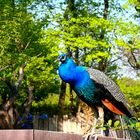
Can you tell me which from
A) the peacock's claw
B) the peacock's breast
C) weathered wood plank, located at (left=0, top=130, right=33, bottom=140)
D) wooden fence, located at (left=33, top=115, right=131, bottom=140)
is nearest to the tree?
wooden fence, located at (left=33, top=115, right=131, bottom=140)

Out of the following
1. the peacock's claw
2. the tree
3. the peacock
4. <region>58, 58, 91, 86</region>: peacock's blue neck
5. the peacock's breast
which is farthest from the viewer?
the tree

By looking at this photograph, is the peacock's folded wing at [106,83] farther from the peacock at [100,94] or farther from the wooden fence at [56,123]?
the wooden fence at [56,123]

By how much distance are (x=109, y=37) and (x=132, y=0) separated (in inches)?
90.1

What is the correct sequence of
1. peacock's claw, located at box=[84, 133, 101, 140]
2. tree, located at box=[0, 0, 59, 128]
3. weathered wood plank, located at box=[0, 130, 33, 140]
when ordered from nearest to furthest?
1. weathered wood plank, located at box=[0, 130, 33, 140]
2. peacock's claw, located at box=[84, 133, 101, 140]
3. tree, located at box=[0, 0, 59, 128]

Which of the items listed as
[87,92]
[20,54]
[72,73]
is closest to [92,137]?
[72,73]

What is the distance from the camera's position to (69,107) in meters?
20.0

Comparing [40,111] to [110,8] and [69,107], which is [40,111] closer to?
[69,107]

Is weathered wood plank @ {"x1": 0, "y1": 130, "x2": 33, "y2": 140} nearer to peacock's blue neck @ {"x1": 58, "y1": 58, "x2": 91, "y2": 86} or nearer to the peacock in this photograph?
peacock's blue neck @ {"x1": 58, "y1": 58, "x2": 91, "y2": 86}

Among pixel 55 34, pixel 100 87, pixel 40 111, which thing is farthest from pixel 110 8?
pixel 100 87

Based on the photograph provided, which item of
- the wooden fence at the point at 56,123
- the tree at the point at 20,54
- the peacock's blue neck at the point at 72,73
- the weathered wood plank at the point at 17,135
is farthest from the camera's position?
the wooden fence at the point at 56,123

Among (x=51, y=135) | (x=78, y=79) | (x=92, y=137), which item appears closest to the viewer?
(x=51, y=135)

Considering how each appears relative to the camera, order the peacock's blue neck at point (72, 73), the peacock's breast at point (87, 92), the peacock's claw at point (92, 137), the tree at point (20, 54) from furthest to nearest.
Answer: the tree at point (20, 54) < the peacock's breast at point (87, 92) < the peacock's blue neck at point (72, 73) < the peacock's claw at point (92, 137)

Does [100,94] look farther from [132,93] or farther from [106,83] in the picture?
[132,93]

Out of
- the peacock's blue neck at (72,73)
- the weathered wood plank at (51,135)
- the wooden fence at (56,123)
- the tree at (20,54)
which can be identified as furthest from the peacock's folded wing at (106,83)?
the wooden fence at (56,123)
